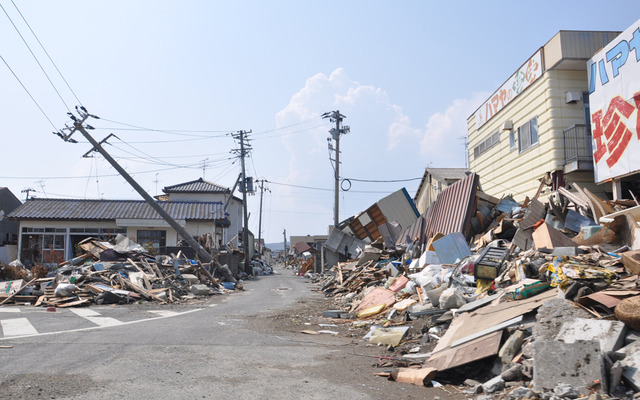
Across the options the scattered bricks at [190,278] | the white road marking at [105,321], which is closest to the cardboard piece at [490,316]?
the white road marking at [105,321]

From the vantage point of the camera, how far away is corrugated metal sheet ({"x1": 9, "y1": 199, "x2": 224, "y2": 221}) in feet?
103

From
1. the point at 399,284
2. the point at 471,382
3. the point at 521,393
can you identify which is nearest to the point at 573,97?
the point at 399,284

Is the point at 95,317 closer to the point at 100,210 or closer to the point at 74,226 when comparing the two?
the point at 74,226

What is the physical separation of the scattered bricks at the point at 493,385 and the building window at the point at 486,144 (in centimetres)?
1442

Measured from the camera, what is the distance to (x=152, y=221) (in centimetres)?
3212

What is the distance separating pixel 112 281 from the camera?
17.0 meters

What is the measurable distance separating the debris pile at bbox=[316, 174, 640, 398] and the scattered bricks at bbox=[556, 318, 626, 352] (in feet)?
0.04

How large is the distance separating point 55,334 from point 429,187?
22.3 m

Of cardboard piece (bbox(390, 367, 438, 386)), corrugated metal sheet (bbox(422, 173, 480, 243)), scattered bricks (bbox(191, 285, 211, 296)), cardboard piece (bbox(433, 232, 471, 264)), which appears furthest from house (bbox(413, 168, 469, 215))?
cardboard piece (bbox(390, 367, 438, 386))

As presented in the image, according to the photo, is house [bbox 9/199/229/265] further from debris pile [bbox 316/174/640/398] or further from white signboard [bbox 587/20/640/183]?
white signboard [bbox 587/20/640/183]

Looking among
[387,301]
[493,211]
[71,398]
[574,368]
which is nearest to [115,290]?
[387,301]

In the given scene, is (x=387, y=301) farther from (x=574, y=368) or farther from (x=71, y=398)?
(x=71, y=398)

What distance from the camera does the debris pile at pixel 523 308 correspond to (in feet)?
14.9

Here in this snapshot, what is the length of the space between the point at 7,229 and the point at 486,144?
38.0 meters
